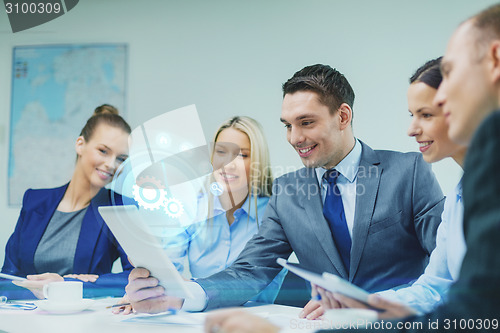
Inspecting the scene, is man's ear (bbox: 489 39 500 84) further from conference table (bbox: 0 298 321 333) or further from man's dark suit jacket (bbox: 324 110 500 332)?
conference table (bbox: 0 298 321 333)

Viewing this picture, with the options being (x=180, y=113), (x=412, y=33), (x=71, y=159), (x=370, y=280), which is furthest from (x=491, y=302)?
(x=71, y=159)

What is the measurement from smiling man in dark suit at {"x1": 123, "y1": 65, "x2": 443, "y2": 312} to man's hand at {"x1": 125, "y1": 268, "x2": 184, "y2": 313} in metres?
0.19

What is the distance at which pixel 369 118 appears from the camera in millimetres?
2490

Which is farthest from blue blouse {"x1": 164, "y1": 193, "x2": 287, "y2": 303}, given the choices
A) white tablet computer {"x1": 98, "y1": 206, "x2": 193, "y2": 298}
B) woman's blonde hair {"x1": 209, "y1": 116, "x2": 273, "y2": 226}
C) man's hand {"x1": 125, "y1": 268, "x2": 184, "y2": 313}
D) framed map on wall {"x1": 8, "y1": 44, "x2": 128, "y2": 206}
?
framed map on wall {"x1": 8, "y1": 44, "x2": 128, "y2": 206}

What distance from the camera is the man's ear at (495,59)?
73cm

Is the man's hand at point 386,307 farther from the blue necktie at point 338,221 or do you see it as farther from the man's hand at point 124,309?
the blue necktie at point 338,221

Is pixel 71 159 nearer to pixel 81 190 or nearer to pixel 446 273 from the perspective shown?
pixel 81 190

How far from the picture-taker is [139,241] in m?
1.01

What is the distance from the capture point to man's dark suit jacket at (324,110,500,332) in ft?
1.67

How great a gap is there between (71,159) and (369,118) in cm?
191

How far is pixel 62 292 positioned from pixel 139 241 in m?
0.46

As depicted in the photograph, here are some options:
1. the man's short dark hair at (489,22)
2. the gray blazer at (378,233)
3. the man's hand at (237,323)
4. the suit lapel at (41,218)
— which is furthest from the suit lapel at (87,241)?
the man's short dark hair at (489,22)

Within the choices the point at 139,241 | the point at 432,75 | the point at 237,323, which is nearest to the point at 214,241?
the point at 139,241

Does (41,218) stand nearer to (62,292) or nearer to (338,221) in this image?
(62,292)
